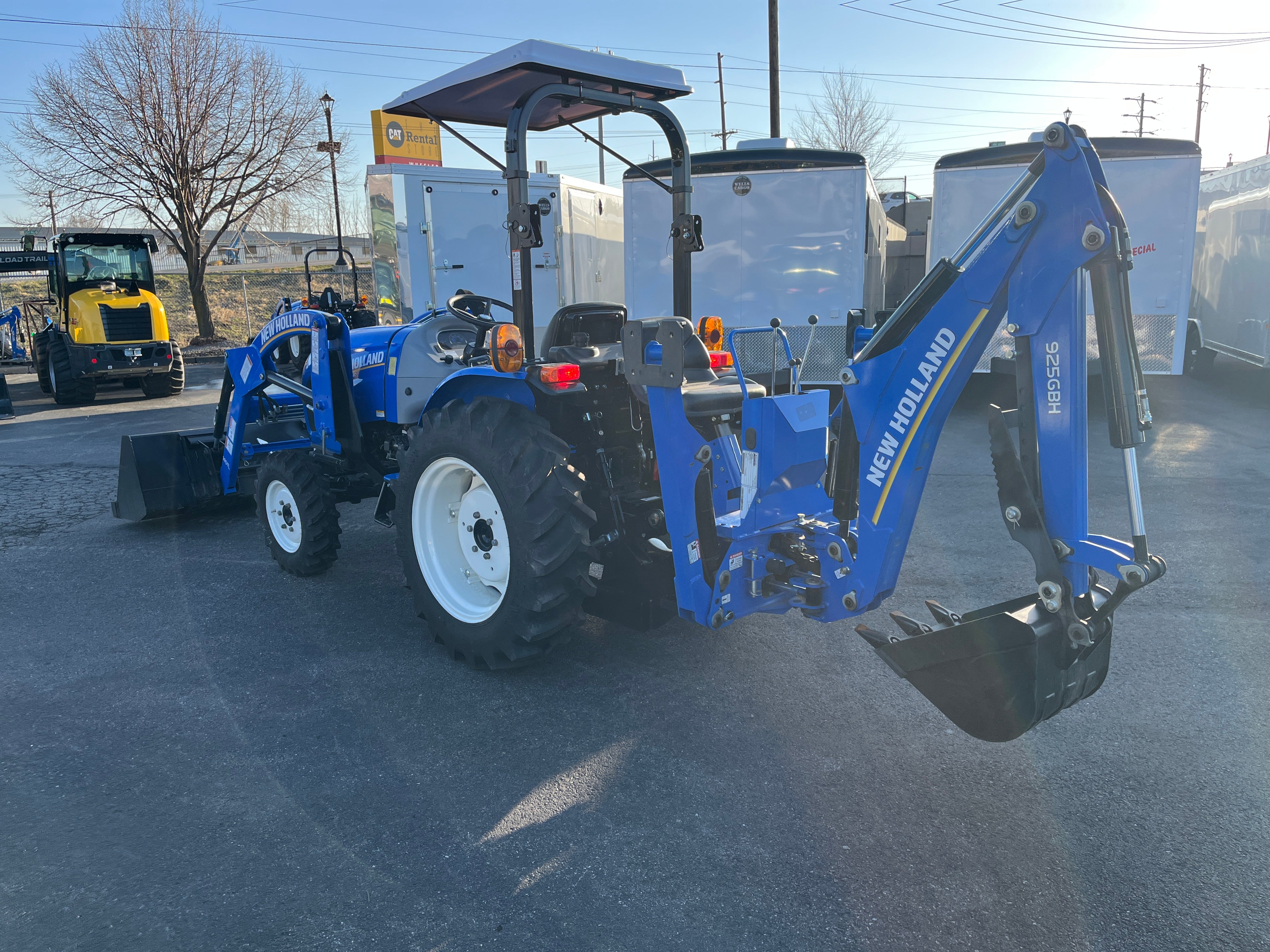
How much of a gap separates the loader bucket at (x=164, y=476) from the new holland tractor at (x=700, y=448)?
132 centimetres

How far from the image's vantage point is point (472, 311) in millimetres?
5156

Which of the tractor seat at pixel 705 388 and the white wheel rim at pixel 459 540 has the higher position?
the tractor seat at pixel 705 388

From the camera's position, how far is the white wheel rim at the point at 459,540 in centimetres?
392

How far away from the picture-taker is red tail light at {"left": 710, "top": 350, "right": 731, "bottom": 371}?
4156 millimetres

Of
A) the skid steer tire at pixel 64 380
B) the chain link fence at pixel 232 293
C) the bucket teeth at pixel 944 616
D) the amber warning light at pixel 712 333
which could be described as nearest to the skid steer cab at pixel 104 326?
the skid steer tire at pixel 64 380

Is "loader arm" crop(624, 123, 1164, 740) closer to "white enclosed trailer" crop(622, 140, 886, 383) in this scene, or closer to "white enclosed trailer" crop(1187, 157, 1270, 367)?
"white enclosed trailer" crop(622, 140, 886, 383)

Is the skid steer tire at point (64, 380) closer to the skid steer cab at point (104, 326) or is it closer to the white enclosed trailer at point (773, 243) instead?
the skid steer cab at point (104, 326)

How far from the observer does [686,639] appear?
412 centimetres

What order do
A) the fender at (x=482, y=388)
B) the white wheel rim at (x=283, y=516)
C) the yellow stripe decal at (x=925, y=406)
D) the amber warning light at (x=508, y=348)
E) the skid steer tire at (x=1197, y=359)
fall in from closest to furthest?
the yellow stripe decal at (x=925, y=406) → the amber warning light at (x=508, y=348) → the fender at (x=482, y=388) → the white wheel rim at (x=283, y=516) → the skid steer tire at (x=1197, y=359)

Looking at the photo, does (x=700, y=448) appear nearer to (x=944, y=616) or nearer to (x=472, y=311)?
(x=944, y=616)

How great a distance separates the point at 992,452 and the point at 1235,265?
42.2ft

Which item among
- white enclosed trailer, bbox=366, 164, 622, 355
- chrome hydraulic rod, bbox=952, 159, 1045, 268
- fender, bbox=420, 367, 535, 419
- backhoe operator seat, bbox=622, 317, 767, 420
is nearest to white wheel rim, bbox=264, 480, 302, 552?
fender, bbox=420, 367, 535, 419

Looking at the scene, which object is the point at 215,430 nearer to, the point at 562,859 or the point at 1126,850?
the point at 562,859

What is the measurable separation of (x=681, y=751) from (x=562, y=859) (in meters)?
0.70
